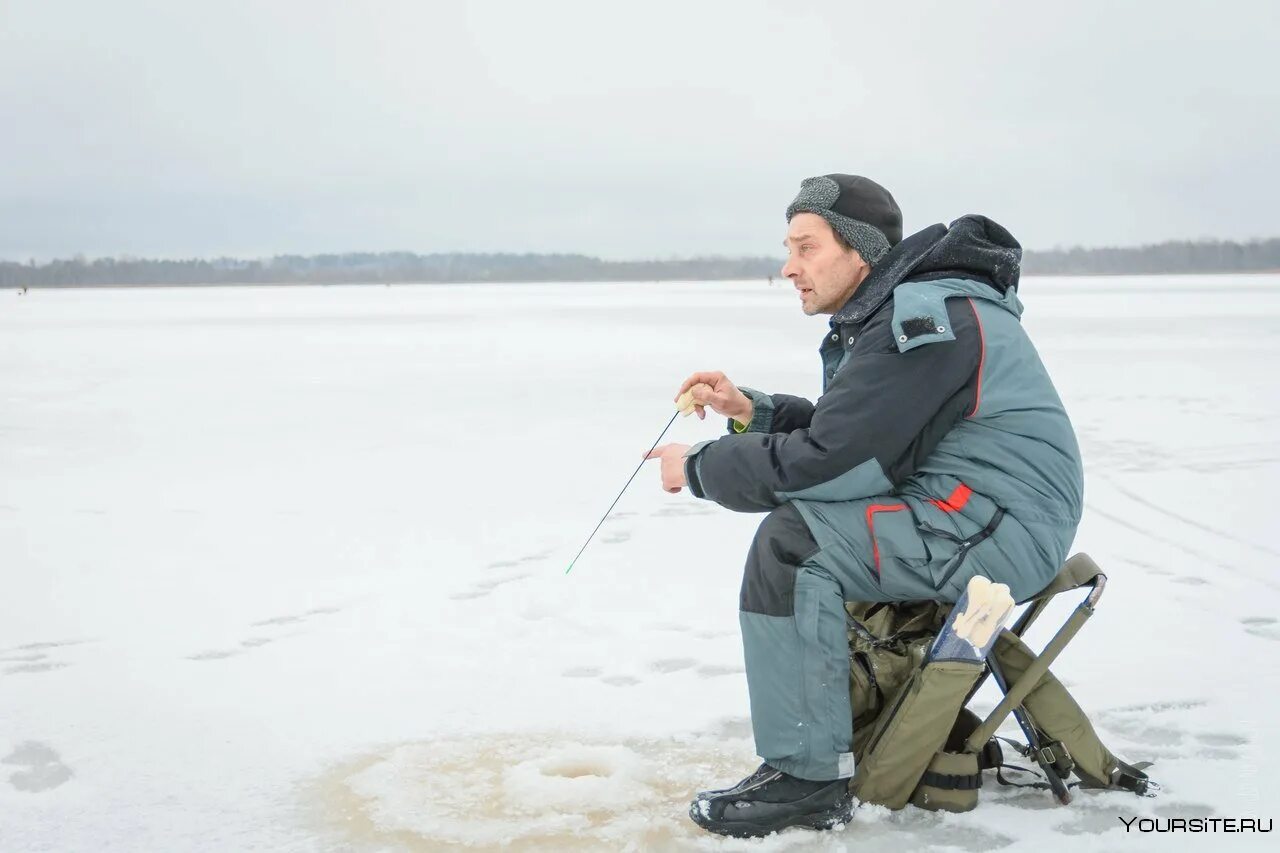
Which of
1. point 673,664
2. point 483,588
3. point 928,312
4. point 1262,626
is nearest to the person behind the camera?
point 928,312

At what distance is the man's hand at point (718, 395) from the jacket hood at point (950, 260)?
472mm

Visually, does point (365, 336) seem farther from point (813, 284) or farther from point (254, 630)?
point (813, 284)

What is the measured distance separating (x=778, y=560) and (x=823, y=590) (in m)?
0.12

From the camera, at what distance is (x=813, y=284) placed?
2865mm

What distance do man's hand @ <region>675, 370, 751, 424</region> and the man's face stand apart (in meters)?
0.37

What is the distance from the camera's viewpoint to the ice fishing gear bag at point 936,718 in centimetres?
268

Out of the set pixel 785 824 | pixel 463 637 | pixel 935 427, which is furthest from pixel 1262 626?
pixel 463 637

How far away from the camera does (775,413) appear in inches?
127

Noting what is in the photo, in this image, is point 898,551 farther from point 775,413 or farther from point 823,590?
point 775,413

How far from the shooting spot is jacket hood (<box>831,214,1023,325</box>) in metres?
2.64

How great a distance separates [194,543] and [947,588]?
4.10 meters

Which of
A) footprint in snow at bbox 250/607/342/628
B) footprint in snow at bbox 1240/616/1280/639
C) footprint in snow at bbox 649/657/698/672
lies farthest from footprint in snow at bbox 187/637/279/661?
footprint in snow at bbox 1240/616/1280/639

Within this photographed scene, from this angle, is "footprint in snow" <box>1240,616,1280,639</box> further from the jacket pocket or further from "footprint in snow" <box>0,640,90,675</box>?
"footprint in snow" <box>0,640,90,675</box>

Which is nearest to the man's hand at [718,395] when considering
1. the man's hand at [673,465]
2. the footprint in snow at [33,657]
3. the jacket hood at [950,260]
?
the man's hand at [673,465]
